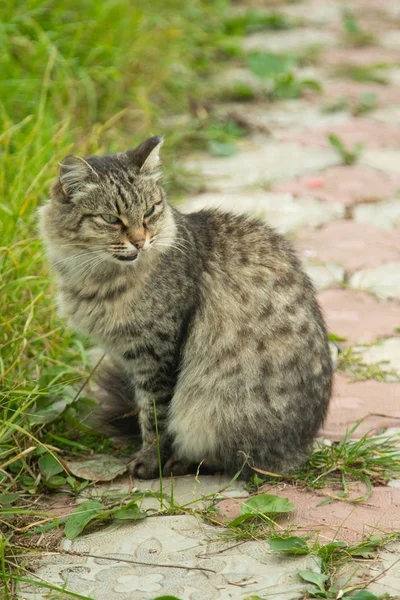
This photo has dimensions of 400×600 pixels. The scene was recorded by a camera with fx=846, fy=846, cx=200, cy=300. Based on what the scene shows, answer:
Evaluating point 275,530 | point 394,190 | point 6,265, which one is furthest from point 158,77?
point 275,530

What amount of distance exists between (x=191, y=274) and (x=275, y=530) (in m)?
1.06

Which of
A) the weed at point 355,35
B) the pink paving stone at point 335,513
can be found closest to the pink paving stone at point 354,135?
the weed at point 355,35

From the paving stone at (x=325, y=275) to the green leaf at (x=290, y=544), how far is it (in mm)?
2061

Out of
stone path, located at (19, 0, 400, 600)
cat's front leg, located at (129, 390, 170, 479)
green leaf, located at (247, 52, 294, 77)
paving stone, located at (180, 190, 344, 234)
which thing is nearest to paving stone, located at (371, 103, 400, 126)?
stone path, located at (19, 0, 400, 600)

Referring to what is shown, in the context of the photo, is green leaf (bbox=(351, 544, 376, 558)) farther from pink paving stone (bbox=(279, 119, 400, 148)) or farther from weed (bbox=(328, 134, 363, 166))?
pink paving stone (bbox=(279, 119, 400, 148))

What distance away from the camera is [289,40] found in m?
8.26

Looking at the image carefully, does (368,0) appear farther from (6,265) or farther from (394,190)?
(6,265)

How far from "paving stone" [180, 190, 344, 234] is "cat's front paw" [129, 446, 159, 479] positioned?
6.86 feet

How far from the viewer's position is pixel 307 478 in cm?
315

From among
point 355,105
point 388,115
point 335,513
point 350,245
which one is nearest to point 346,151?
point 388,115

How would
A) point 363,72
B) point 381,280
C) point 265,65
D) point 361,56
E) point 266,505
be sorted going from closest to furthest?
point 266,505 < point 381,280 < point 265,65 < point 363,72 < point 361,56

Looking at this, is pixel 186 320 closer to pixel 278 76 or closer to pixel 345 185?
pixel 345 185

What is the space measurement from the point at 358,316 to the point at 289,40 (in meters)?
4.76

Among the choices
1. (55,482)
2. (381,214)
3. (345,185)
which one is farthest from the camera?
(345,185)
